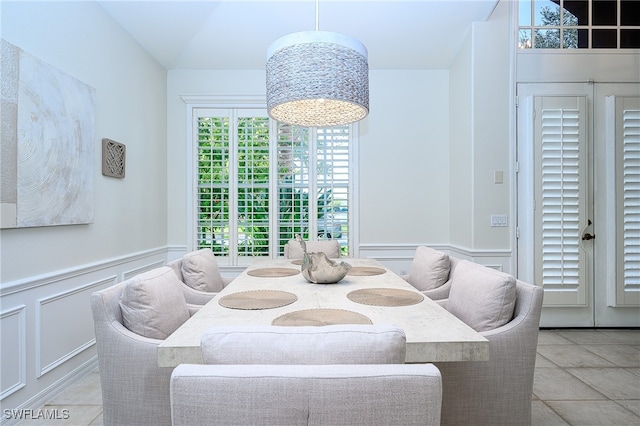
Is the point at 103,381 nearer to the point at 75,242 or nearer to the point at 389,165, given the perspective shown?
the point at 75,242

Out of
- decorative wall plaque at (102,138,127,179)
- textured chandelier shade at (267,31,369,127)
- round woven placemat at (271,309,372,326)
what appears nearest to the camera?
round woven placemat at (271,309,372,326)

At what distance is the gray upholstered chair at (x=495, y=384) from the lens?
1603mm

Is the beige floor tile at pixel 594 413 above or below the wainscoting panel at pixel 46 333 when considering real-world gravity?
below

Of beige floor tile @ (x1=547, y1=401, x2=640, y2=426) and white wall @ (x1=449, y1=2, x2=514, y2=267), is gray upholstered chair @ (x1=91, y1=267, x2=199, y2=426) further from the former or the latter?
white wall @ (x1=449, y1=2, x2=514, y2=267)

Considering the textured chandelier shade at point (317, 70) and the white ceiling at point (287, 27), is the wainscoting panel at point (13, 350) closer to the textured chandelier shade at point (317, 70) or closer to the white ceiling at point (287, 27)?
the textured chandelier shade at point (317, 70)

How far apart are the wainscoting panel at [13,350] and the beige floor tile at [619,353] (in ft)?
13.6

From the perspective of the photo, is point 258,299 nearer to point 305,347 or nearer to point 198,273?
point 198,273

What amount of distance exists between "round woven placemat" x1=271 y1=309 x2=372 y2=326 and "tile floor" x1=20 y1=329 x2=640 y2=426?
4.65 ft

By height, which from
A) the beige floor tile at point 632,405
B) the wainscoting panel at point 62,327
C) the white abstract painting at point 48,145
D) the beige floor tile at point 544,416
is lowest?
the beige floor tile at point 632,405

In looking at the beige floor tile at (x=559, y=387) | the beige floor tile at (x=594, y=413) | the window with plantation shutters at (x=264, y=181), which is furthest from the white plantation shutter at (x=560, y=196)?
the window with plantation shutters at (x=264, y=181)

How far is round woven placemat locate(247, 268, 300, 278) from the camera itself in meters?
2.55

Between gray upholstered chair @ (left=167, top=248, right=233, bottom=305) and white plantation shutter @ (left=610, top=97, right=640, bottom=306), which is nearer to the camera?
gray upholstered chair @ (left=167, top=248, right=233, bottom=305)

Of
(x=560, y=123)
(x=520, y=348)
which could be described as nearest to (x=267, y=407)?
(x=520, y=348)

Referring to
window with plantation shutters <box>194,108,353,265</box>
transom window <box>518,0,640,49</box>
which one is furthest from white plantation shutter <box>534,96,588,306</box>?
window with plantation shutters <box>194,108,353,265</box>
